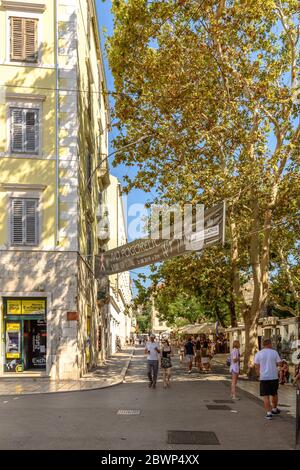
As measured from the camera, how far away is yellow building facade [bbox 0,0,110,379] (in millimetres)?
22594

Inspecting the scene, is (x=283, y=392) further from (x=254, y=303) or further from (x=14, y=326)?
(x=14, y=326)

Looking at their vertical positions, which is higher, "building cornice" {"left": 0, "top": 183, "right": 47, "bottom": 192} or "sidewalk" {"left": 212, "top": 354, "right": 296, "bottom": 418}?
"building cornice" {"left": 0, "top": 183, "right": 47, "bottom": 192}

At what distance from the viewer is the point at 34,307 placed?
899 inches

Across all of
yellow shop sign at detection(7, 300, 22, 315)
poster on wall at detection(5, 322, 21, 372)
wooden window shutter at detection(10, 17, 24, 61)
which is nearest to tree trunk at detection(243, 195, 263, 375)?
poster on wall at detection(5, 322, 21, 372)

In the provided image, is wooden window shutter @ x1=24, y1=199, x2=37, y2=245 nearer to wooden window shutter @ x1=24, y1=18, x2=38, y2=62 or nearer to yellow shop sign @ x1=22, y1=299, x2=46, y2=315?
yellow shop sign @ x1=22, y1=299, x2=46, y2=315

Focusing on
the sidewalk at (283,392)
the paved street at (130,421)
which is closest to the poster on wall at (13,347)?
the paved street at (130,421)

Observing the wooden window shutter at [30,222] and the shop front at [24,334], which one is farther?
the wooden window shutter at [30,222]

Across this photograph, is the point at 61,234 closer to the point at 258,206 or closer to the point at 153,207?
the point at 153,207

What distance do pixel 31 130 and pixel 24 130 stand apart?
0.28 metres

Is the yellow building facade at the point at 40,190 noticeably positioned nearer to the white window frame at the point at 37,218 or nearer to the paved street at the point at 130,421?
the white window frame at the point at 37,218

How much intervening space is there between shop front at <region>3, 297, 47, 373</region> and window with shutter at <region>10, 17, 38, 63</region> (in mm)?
9427

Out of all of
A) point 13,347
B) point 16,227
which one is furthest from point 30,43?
point 13,347

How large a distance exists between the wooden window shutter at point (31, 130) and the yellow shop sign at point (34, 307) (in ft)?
19.0

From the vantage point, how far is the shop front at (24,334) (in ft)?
74.3
